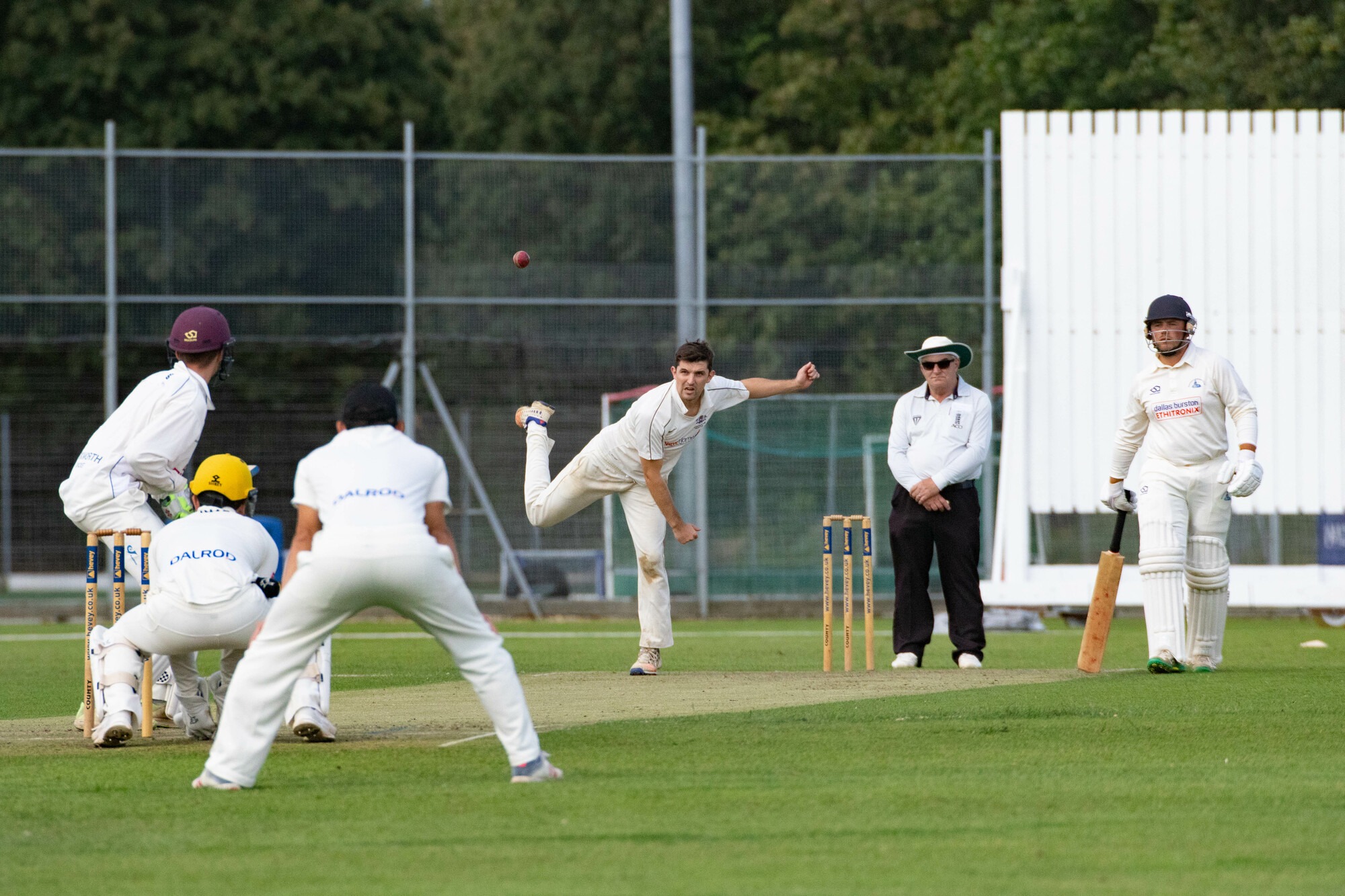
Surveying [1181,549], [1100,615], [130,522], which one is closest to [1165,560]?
[1181,549]

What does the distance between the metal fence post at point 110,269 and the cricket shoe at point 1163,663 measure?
35.5 ft

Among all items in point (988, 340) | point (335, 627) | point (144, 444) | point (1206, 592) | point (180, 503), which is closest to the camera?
point (335, 627)

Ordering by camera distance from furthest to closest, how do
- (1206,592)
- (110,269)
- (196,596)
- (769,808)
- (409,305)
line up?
(409,305), (110,269), (1206,592), (196,596), (769,808)

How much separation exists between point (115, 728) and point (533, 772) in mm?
2060

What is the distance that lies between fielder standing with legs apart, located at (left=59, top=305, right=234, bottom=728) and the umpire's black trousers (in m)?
4.47

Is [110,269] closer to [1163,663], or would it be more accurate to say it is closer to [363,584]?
[1163,663]

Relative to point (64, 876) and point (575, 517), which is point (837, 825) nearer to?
point (64, 876)

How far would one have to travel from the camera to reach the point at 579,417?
1847cm

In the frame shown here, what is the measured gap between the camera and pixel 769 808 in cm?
589

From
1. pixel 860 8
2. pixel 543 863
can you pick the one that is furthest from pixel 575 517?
pixel 860 8

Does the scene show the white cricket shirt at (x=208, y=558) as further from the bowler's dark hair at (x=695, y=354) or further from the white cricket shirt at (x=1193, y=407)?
the white cricket shirt at (x=1193, y=407)

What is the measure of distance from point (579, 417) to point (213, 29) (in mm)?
16886

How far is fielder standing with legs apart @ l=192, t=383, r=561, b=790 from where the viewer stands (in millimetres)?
5949

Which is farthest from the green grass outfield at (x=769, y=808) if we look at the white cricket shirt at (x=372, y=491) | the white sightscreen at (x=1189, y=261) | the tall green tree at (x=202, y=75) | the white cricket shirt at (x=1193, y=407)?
the tall green tree at (x=202, y=75)
